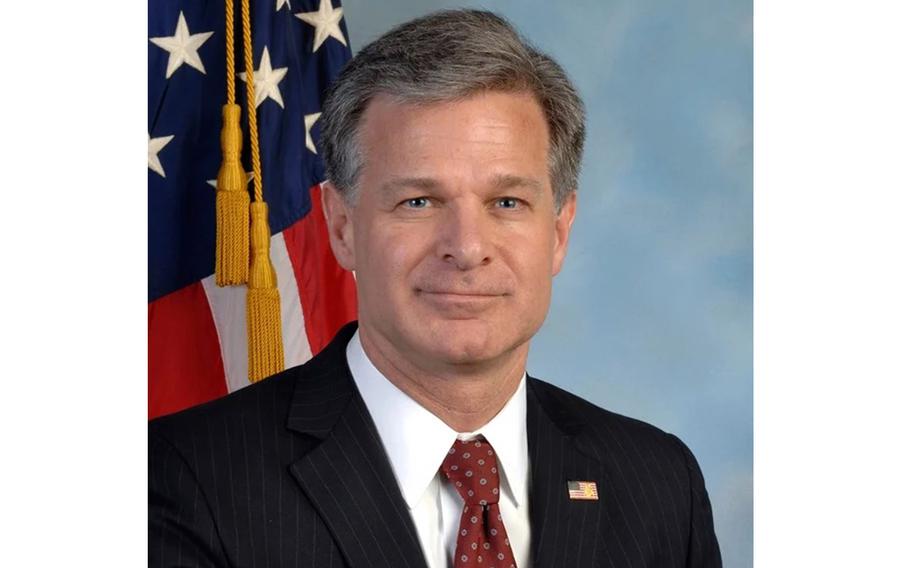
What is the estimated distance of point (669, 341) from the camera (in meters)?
3.55

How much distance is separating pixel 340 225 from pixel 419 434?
0.48 m

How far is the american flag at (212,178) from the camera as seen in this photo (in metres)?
3.18

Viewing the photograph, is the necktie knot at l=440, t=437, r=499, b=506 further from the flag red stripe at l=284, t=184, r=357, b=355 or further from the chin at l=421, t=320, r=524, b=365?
the flag red stripe at l=284, t=184, r=357, b=355

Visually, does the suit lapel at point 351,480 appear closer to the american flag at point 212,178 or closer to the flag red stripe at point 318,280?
the american flag at point 212,178

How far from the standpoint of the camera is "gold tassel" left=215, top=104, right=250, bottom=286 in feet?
9.84

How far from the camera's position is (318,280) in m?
3.46

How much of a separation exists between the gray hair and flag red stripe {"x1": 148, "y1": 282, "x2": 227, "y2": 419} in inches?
27.1

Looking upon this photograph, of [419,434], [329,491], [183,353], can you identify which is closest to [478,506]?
[419,434]

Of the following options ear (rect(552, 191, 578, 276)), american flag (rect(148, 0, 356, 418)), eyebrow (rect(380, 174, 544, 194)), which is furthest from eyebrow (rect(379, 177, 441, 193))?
american flag (rect(148, 0, 356, 418))

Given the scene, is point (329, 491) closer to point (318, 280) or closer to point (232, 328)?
point (232, 328)

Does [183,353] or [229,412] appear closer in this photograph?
[229,412]
